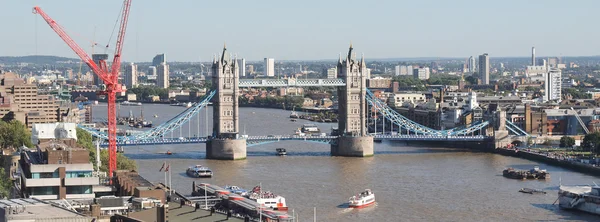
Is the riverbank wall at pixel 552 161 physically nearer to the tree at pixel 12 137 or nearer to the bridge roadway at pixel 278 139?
the bridge roadway at pixel 278 139

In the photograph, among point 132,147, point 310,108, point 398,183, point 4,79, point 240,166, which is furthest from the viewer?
point 310,108

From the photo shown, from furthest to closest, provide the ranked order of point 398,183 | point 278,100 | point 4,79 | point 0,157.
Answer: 1. point 278,100
2. point 4,79
3. point 398,183
4. point 0,157

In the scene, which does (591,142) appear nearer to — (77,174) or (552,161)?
(552,161)

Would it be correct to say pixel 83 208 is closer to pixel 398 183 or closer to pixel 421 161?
pixel 398 183

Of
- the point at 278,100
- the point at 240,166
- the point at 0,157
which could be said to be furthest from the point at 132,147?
the point at 278,100

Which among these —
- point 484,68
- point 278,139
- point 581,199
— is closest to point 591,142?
point 278,139

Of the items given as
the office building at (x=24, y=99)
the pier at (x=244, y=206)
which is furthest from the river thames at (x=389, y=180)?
the office building at (x=24, y=99)
